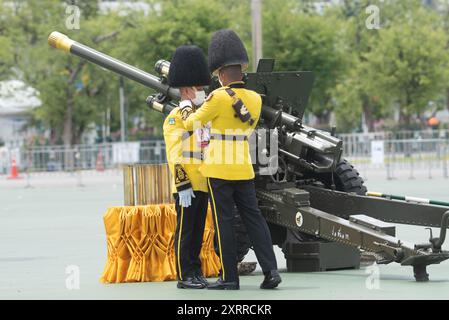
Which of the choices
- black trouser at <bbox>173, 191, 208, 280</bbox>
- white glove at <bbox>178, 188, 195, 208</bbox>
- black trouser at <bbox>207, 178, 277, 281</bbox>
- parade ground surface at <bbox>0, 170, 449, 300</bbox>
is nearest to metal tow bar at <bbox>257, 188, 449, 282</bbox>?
parade ground surface at <bbox>0, 170, 449, 300</bbox>

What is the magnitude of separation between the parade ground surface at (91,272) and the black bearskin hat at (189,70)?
5.82 ft

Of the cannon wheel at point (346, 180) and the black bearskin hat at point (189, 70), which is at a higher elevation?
the black bearskin hat at point (189, 70)

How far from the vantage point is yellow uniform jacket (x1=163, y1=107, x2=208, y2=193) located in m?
10.3

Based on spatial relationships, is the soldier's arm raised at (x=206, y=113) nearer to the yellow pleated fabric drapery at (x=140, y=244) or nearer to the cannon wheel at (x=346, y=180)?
the yellow pleated fabric drapery at (x=140, y=244)

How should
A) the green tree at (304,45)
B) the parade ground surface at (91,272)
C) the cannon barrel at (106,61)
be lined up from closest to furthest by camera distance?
1. the parade ground surface at (91,272)
2. the cannon barrel at (106,61)
3. the green tree at (304,45)

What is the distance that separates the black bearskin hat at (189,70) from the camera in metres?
10.6

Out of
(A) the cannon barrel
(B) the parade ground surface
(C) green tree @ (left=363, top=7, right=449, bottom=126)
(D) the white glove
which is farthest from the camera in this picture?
(C) green tree @ (left=363, top=7, right=449, bottom=126)

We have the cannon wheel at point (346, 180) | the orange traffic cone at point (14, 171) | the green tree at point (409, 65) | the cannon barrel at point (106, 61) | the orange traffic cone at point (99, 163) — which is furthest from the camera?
the green tree at point (409, 65)

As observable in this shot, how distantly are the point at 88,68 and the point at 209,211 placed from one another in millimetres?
41038

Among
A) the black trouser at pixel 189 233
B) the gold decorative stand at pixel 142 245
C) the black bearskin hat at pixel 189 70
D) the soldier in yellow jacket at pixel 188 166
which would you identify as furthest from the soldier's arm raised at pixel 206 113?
the gold decorative stand at pixel 142 245

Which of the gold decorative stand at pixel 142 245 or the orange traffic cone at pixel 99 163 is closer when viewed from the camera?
the gold decorative stand at pixel 142 245

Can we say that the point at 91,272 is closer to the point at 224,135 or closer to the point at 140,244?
the point at 140,244

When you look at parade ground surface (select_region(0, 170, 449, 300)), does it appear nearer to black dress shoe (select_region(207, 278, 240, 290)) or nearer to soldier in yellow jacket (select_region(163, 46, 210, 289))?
black dress shoe (select_region(207, 278, 240, 290))
